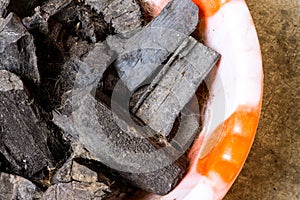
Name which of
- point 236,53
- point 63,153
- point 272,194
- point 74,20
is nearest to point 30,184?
point 63,153

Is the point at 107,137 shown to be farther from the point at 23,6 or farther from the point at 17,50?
the point at 23,6

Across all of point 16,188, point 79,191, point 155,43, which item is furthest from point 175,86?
point 16,188

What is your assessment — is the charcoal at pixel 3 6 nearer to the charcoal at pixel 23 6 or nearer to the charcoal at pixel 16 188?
the charcoal at pixel 23 6

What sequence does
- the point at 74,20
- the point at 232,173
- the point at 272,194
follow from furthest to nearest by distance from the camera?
1. the point at 272,194
2. the point at 74,20
3. the point at 232,173

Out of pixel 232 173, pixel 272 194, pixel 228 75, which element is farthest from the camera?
pixel 272 194

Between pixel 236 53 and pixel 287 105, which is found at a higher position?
pixel 236 53

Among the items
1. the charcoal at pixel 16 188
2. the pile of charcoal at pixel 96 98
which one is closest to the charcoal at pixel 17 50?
the pile of charcoal at pixel 96 98

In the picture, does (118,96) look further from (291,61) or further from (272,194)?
(291,61)
